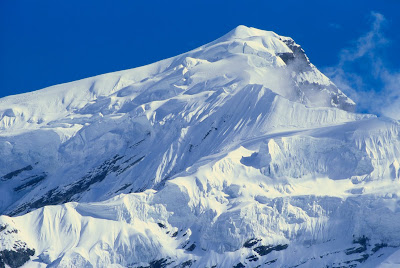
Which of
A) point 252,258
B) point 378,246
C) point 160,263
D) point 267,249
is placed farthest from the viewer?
point 160,263

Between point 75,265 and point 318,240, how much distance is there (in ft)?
109

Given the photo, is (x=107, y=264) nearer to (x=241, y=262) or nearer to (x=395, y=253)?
(x=241, y=262)

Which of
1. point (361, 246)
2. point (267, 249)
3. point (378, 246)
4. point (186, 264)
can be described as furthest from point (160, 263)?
point (378, 246)

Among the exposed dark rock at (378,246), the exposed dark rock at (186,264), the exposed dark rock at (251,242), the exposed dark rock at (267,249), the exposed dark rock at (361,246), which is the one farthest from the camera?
the exposed dark rock at (251,242)

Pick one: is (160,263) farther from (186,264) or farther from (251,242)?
(251,242)

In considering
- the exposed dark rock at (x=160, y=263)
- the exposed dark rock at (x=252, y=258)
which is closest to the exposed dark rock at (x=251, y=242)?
the exposed dark rock at (x=252, y=258)

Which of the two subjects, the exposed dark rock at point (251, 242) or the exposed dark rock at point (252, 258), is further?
the exposed dark rock at point (251, 242)

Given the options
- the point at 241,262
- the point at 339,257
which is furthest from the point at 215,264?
the point at 339,257

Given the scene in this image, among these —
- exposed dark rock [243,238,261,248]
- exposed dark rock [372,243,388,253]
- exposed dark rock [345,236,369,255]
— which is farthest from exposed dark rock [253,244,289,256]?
exposed dark rock [372,243,388,253]

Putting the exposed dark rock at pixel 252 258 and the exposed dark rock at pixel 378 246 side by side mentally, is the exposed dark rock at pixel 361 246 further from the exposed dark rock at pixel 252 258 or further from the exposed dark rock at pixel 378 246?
the exposed dark rock at pixel 252 258

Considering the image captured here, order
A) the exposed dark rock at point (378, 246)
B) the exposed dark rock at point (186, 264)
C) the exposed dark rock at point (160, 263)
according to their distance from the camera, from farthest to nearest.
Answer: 1. the exposed dark rock at point (160, 263)
2. the exposed dark rock at point (186, 264)
3. the exposed dark rock at point (378, 246)

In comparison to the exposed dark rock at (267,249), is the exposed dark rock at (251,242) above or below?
above

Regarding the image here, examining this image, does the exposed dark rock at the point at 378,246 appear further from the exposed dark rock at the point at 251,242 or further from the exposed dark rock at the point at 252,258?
the exposed dark rock at the point at 252,258

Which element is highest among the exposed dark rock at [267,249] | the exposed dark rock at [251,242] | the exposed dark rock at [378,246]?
the exposed dark rock at [251,242]
